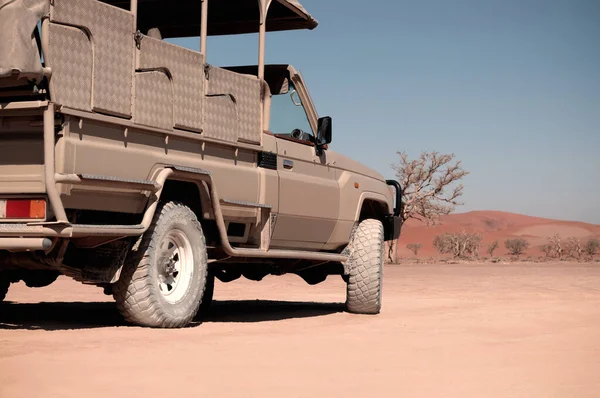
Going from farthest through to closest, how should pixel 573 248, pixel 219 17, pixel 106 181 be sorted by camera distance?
pixel 573 248 < pixel 219 17 < pixel 106 181

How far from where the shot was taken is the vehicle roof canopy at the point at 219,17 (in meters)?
8.57

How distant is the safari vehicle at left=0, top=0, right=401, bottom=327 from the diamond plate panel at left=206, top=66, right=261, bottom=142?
0.06 ft

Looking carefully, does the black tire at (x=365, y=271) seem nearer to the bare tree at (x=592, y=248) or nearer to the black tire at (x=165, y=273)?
the black tire at (x=165, y=273)

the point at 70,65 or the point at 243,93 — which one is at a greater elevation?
the point at 243,93

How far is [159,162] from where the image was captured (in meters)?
6.96

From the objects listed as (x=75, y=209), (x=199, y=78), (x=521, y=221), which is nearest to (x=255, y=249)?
(x=199, y=78)

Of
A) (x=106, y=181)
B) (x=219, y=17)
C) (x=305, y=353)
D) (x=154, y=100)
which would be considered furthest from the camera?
(x=219, y=17)

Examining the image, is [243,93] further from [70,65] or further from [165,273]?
[70,65]

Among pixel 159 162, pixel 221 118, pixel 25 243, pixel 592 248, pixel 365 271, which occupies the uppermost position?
pixel 221 118

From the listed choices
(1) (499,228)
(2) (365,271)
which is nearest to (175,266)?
(2) (365,271)

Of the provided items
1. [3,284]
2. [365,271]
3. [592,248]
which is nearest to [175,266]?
[3,284]

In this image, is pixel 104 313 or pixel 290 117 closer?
pixel 104 313

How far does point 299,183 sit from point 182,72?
2.13m

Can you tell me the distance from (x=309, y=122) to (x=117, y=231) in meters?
3.54
